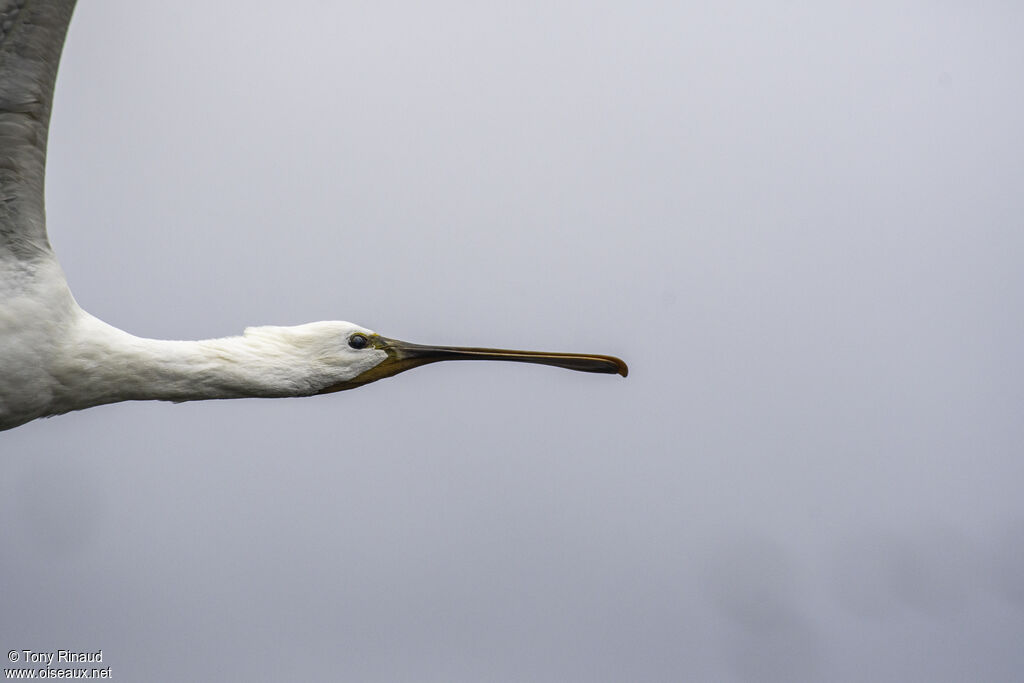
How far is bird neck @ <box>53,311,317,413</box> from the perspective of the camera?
3327 millimetres

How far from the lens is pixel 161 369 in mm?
3350

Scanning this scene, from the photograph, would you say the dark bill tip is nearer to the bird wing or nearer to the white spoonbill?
the white spoonbill

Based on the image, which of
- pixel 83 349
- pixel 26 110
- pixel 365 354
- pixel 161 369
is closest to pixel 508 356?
pixel 365 354

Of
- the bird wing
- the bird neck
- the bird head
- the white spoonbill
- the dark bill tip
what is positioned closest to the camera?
the bird wing

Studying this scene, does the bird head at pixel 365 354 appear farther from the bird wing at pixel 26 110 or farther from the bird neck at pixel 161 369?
the bird wing at pixel 26 110

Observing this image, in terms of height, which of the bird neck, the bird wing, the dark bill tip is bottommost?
the bird neck

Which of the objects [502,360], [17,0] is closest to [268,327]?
[502,360]

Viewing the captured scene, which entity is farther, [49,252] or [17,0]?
[49,252]

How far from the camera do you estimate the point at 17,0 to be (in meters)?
2.79

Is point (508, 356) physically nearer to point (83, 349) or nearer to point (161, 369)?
point (161, 369)

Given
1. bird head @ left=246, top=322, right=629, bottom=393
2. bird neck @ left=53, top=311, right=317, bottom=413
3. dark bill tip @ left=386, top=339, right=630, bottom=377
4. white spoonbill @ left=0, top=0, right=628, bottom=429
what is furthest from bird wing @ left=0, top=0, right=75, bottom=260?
dark bill tip @ left=386, top=339, right=630, bottom=377

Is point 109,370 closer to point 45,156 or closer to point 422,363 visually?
point 45,156

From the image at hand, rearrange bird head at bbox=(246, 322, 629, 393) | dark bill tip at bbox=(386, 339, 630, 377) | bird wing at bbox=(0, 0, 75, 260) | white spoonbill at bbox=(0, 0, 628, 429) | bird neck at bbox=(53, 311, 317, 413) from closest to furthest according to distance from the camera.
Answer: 1. bird wing at bbox=(0, 0, 75, 260)
2. white spoonbill at bbox=(0, 0, 628, 429)
3. bird neck at bbox=(53, 311, 317, 413)
4. bird head at bbox=(246, 322, 629, 393)
5. dark bill tip at bbox=(386, 339, 630, 377)

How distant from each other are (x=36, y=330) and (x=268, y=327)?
70cm
